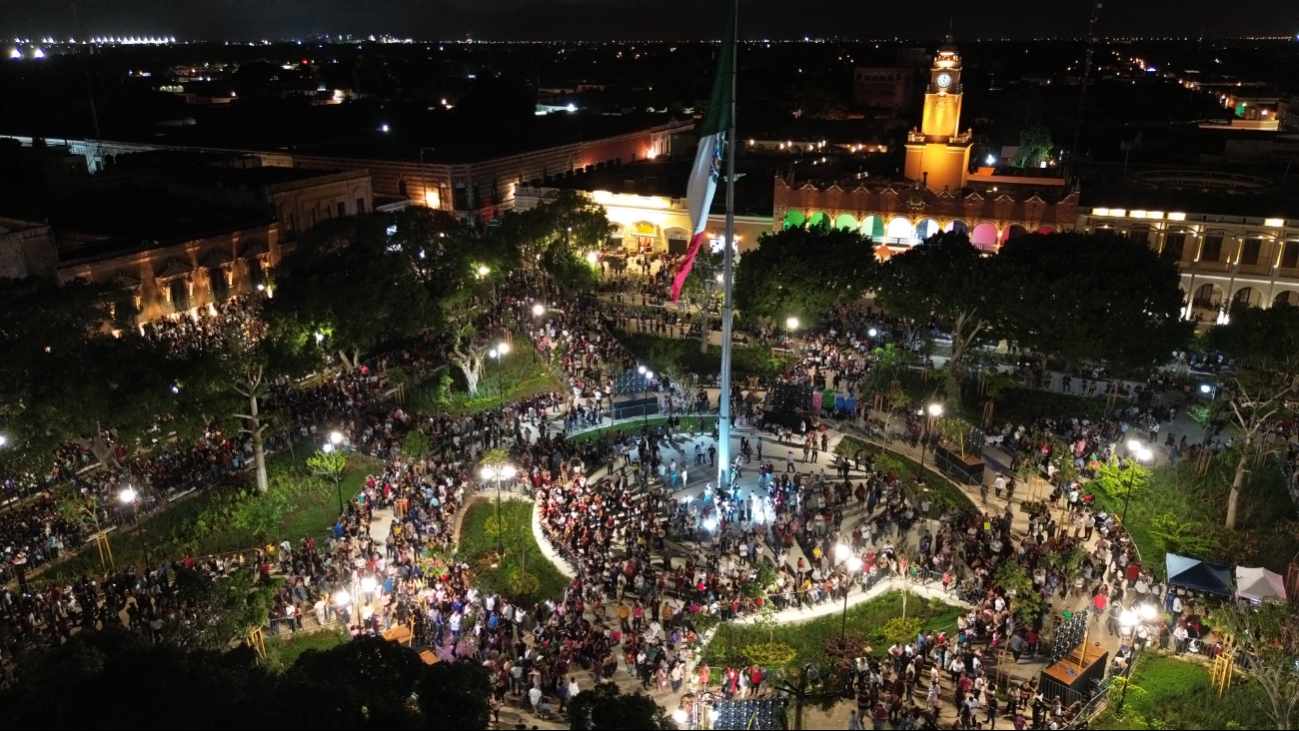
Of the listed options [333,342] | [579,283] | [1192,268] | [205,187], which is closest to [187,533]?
[333,342]

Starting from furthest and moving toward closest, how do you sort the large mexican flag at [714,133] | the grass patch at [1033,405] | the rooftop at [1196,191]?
1. the rooftop at [1196,191]
2. the grass patch at [1033,405]
3. the large mexican flag at [714,133]

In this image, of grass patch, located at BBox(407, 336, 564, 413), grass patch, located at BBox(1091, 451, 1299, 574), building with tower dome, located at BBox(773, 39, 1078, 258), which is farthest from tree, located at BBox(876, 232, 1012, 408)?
grass patch, located at BBox(407, 336, 564, 413)

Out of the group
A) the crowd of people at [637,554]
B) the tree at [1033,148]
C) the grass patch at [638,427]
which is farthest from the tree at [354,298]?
the tree at [1033,148]

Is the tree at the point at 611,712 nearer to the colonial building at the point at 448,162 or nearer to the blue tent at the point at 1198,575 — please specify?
the blue tent at the point at 1198,575

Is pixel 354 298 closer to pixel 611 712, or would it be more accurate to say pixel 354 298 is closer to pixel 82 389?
pixel 82 389

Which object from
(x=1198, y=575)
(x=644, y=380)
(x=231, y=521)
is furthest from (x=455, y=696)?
(x=644, y=380)

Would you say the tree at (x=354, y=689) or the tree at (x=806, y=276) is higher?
the tree at (x=354, y=689)

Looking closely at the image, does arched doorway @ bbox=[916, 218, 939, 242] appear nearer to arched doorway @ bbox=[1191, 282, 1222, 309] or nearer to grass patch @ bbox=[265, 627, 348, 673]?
arched doorway @ bbox=[1191, 282, 1222, 309]
